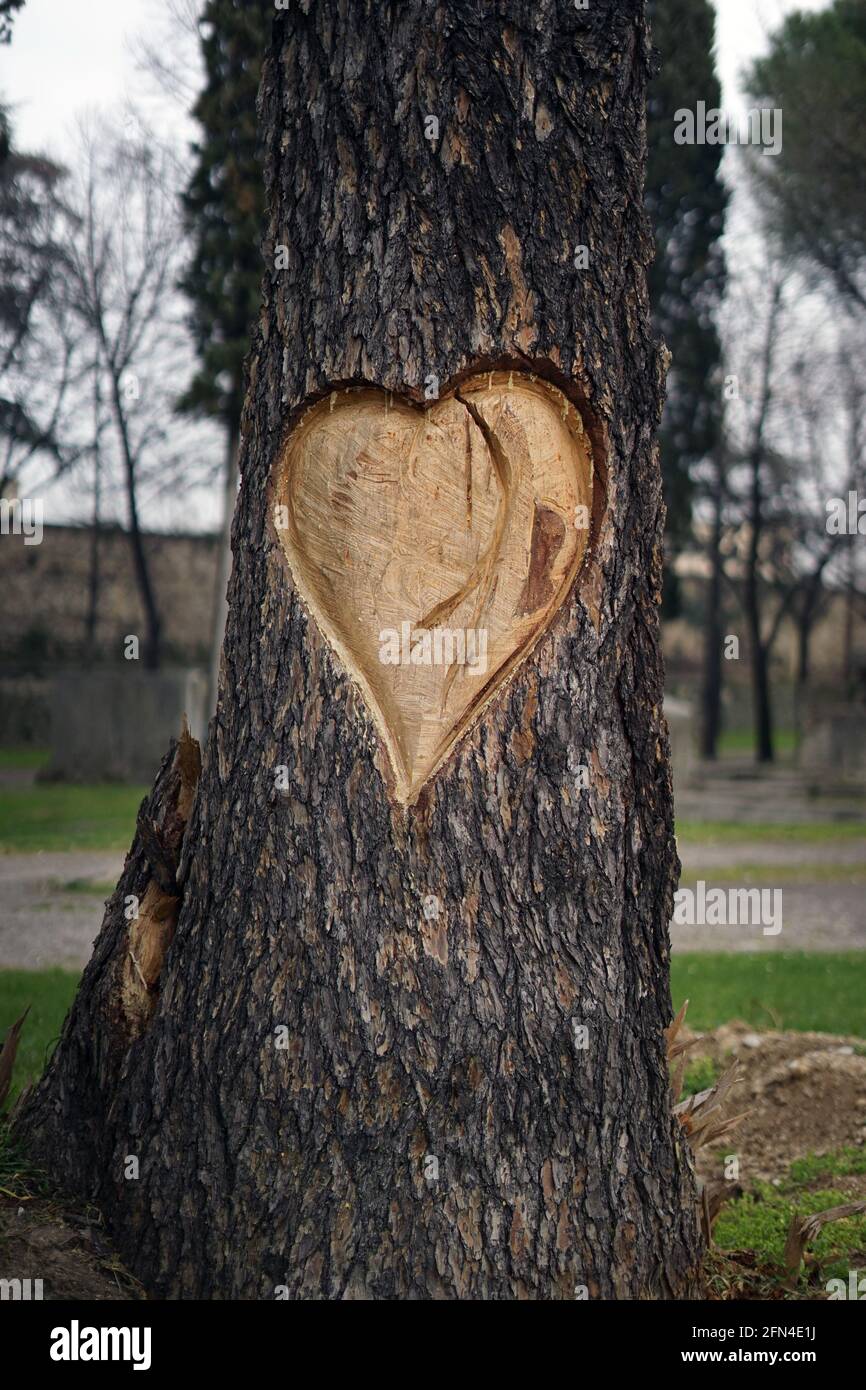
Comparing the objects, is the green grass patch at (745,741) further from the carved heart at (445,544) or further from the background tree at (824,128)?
the carved heart at (445,544)

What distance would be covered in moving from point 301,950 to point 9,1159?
1.09 m

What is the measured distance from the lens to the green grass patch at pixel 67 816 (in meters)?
12.4

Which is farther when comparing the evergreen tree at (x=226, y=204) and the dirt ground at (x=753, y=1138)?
the evergreen tree at (x=226, y=204)

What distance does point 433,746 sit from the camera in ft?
9.65

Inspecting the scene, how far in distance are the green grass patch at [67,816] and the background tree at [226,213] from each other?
194 centimetres

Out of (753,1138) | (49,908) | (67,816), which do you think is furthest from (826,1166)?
(67,816)

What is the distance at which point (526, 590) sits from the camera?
2992 mm

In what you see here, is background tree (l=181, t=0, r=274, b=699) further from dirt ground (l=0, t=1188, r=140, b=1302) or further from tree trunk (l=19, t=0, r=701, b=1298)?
dirt ground (l=0, t=1188, r=140, b=1302)

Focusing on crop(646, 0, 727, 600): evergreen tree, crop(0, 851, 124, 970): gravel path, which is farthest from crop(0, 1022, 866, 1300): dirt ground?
crop(646, 0, 727, 600): evergreen tree

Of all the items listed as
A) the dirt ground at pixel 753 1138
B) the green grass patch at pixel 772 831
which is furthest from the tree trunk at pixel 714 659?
the dirt ground at pixel 753 1138

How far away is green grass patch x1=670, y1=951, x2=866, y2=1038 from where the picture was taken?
6.52 metres

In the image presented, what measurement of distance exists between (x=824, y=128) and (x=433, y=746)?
1532cm

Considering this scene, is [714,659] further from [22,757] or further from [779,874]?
[779,874]
